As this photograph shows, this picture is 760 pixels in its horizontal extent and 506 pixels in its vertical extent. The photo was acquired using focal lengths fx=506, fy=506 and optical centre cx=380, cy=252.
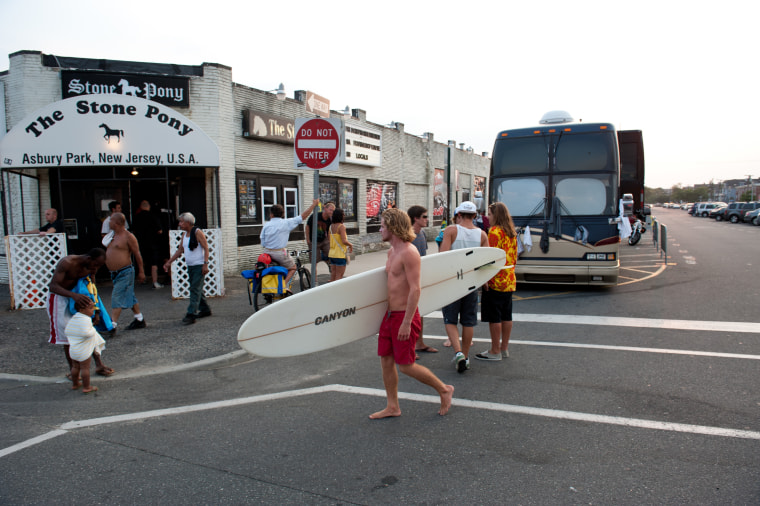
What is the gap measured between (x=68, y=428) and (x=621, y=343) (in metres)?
6.00

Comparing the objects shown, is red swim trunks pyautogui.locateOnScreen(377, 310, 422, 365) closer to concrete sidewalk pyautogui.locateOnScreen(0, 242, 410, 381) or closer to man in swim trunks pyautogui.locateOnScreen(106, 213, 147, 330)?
concrete sidewalk pyautogui.locateOnScreen(0, 242, 410, 381)

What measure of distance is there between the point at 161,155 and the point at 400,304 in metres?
7.19

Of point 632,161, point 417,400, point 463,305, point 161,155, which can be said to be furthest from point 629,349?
point 632,161

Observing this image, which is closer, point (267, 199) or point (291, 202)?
point (267, 199)

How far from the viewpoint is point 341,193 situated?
16703mm

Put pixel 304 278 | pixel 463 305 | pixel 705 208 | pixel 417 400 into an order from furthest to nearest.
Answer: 1. pixel 705 208
2. pixel 304 278
3. pixel 463 305
4. pixel 417 400

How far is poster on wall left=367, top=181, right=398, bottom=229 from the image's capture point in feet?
60.3

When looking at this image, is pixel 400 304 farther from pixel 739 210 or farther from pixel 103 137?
pixel 739 210

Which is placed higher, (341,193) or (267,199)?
(341,193)

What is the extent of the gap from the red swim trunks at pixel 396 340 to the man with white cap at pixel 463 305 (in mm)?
1323

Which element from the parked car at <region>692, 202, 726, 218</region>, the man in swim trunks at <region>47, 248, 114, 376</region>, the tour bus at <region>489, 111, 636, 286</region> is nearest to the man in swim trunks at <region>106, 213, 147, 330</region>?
the man in swim trunks at <region>47, 248, 114, 376</region>

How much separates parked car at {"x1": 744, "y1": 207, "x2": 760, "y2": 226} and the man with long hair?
4316 cm

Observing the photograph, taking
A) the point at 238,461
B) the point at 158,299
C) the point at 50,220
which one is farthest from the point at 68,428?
the point at 50,220

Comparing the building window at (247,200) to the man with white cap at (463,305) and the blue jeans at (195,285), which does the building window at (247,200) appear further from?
the man with white cap at (463,305)
